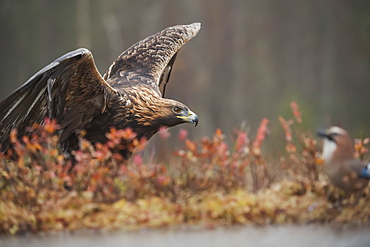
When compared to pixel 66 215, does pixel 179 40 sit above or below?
above

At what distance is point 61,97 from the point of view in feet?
12.1

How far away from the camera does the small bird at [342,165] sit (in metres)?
3.23

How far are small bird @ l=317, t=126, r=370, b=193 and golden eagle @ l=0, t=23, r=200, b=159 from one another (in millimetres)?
1126

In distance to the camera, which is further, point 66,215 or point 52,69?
point 52,69

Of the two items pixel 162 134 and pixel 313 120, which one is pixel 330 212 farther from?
pixel 313 120

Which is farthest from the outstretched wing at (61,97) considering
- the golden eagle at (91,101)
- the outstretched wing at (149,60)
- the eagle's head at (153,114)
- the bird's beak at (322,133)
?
the bird's beak at (322,133)

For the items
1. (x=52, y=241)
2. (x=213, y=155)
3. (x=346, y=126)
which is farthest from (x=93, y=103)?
(x=346, y=126)

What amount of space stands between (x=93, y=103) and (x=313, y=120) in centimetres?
800

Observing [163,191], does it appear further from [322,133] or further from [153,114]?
[322,133]

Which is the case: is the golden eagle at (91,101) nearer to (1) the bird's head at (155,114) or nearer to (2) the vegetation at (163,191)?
(1) the bird's head at (155,114)

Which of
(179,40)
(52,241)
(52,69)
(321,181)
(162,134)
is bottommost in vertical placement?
(52,241)

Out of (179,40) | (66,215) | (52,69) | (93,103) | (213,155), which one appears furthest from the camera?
(179,40)

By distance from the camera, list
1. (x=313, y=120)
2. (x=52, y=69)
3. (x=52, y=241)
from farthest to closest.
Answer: (x=313, y=120) → (x=52, y=69) → (x=52, y=241)

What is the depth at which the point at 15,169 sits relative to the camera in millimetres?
3555
